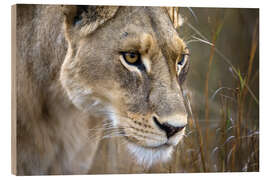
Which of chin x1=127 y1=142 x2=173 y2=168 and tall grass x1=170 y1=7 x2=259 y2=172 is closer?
chin x1=127 y1=142 x2=173 y2=168

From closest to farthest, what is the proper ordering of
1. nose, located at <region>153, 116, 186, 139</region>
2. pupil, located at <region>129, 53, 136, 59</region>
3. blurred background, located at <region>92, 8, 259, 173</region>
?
nose, located at <region>153, 116, 186, 139</region> < pupil, located at <region>129, 53, 136, 59</region> < blurred background, located at <region>92, 8, 259, 173</region>

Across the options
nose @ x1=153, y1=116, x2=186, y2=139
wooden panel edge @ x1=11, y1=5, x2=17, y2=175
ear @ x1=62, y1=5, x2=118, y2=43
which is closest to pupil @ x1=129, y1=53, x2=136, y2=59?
ear @ x1=62, y1=5, x2=118, y2=43

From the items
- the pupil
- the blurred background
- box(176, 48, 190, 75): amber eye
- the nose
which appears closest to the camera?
the nose

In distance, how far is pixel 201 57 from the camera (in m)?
3.63

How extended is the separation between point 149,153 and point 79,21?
98 cm

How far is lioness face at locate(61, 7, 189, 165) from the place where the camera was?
10.2ft

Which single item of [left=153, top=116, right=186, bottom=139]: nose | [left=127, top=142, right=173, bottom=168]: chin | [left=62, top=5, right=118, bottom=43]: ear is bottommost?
[left=127, top=142, right=173, bottom=168]: chin

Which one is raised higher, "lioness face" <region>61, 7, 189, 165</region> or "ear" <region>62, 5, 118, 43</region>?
"ear" <region>62, 5, 118, 43</region>

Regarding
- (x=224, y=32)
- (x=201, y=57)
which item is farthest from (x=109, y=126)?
(x=224, y=32)

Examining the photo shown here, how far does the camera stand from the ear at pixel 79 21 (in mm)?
3148

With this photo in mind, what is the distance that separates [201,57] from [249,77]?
0.42m

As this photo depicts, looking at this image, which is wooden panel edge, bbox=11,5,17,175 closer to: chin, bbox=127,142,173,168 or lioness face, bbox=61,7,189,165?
lioness face, bbox=61,7,189,165

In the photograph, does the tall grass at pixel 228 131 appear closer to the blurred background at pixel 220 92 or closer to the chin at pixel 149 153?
the blurred background at pixel 220 92
